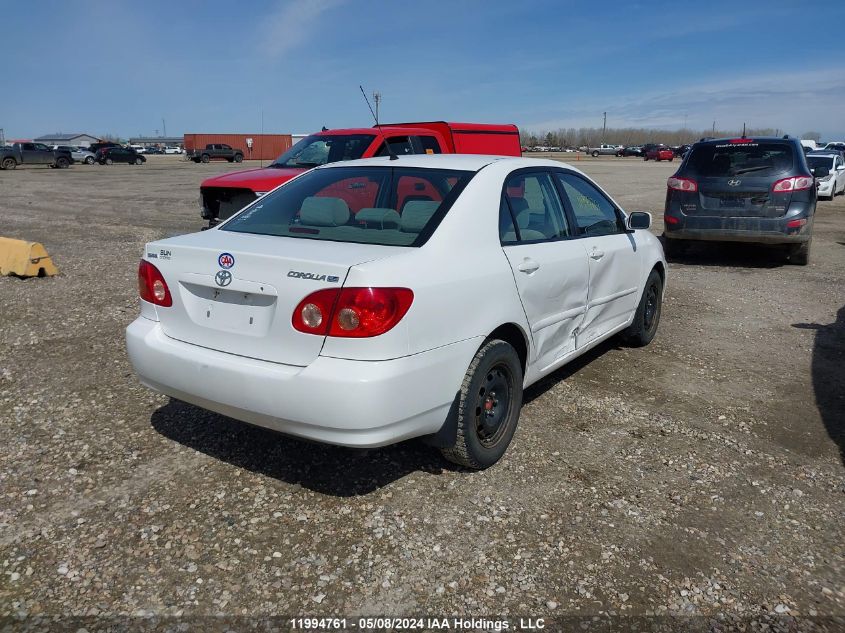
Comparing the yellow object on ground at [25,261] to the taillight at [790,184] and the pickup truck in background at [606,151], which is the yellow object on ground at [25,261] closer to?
the taillight at [790,184]

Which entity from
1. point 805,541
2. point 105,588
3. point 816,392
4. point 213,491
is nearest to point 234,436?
point 213,491

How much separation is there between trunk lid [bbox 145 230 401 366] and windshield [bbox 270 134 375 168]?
20.2 feet

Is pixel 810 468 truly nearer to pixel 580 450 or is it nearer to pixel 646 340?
pixel 580 450

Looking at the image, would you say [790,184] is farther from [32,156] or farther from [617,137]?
[617,137]

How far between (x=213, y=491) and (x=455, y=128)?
9.62 metres

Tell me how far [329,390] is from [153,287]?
1.28 meters

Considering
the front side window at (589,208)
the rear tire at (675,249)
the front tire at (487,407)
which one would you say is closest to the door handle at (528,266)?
the front tire at (487,407)

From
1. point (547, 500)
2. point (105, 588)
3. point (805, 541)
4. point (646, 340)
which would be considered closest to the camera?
point (105, 588)

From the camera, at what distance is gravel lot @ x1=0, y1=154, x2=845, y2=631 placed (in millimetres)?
2723

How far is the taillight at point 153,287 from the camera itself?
11.4 ft

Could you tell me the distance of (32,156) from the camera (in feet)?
134

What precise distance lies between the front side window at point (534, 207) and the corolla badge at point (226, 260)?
1.45 meters

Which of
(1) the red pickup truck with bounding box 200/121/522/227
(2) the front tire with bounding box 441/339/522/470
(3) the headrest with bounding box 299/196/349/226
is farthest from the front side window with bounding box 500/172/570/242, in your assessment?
(1) the red pickup truck with bounding box 200/121/522/227

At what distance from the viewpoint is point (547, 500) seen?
345cm
